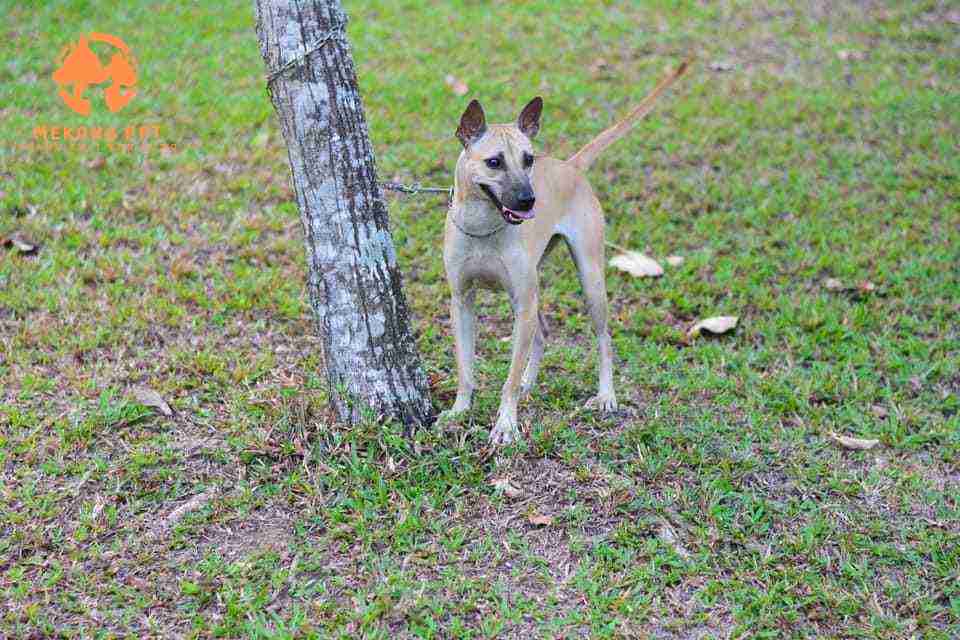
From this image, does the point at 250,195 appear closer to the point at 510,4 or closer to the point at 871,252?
the point at 871,252

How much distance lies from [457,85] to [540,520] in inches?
214

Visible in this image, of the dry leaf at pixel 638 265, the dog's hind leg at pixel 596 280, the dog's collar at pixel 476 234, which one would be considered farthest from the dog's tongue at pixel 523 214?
the dry leaf at pixel 638 265

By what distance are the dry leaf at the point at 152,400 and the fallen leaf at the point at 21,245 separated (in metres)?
1.79

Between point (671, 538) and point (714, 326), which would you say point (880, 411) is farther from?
point (671, 538)

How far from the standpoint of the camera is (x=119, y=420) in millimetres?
4617

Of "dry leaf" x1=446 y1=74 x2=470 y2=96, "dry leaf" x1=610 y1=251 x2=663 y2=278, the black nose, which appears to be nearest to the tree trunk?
the black nose

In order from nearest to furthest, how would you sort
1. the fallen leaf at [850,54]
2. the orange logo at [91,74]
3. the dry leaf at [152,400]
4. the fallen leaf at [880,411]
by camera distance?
the dry leaf at [152,400] → the fallen leaf at [880,411] → the orange logo at [91,74] → the fallen leaf at [850,54]

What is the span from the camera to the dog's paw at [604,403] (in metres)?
4.95

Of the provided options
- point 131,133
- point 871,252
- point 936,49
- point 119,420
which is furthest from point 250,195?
point 936,49

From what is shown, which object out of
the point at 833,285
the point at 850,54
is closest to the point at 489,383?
the point at 833,285

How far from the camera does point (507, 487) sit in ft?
14.0

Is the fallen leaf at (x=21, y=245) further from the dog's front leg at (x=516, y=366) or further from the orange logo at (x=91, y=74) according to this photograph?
the dog's front leg at (x=516, y=366)

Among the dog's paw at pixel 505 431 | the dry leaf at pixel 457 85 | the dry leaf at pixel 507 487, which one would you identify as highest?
the dry leaf at pixel 457 85

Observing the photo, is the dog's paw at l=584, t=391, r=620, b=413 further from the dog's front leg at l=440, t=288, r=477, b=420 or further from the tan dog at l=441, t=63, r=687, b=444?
the dog's front leg at l=440, t=288, r=477, b=420
